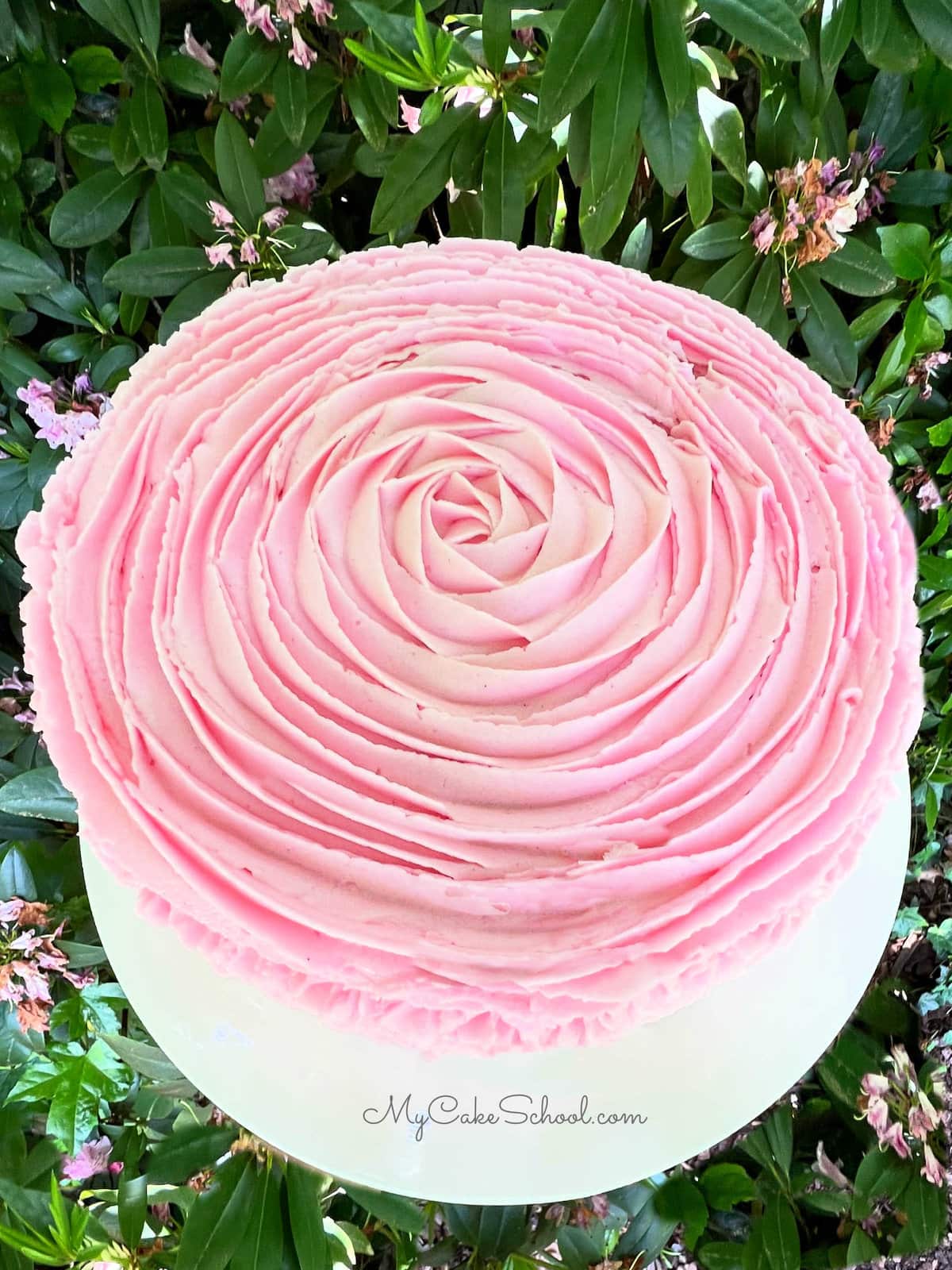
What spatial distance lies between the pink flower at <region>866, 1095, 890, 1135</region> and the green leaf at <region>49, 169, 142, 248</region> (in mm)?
1674

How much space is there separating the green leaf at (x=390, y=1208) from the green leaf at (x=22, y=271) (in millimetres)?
1290

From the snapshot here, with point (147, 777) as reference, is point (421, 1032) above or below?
below

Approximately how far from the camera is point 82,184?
50.0 inches

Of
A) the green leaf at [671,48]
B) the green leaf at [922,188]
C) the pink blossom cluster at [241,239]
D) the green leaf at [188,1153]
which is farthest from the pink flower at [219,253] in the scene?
the green leaf at [188,1153]

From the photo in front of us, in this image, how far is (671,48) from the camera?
919 mm

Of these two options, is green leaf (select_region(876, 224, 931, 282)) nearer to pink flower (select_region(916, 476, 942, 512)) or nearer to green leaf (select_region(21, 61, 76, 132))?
pink flower (select_region(916, 476, 942, 512))

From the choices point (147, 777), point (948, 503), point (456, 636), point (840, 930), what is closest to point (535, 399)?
point (456, 636)

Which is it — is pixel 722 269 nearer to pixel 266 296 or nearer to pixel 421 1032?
pixel 266 296

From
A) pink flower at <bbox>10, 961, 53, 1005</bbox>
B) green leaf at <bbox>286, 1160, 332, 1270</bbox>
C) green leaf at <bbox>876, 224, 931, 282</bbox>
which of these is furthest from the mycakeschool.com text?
green leaf at <bbox>876, 224, 931, 282</bbox>

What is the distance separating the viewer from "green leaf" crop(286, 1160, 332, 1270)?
44.7 inches

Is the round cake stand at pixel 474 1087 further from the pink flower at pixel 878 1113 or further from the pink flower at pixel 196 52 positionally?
the pink flower at pixel 196 52

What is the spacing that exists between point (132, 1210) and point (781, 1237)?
902mm

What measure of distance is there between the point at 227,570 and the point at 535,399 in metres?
0.34

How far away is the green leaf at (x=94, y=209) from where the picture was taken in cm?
126
